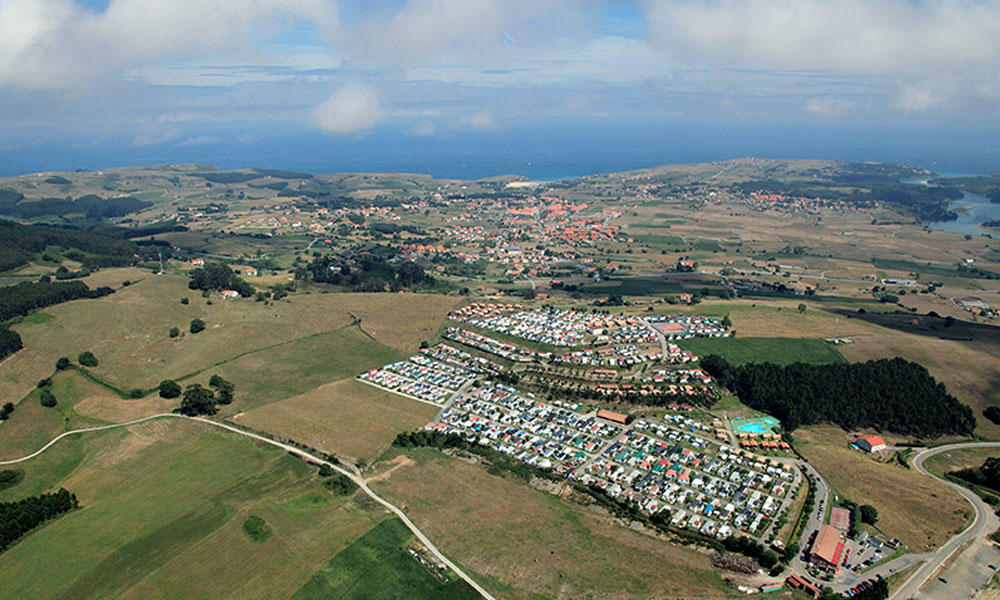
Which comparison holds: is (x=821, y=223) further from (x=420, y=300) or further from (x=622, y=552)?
(x=622, y=552)

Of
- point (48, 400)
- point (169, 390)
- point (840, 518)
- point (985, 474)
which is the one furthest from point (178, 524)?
point (985, 474)

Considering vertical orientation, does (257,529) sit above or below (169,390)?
below

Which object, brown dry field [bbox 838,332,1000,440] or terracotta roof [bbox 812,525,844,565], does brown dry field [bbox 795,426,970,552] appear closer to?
terracotta roof [bbox 812,525,844,565]

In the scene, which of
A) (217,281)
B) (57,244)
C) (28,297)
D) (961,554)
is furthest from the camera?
(57,244)

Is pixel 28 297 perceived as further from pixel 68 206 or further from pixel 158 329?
pixel 68 206

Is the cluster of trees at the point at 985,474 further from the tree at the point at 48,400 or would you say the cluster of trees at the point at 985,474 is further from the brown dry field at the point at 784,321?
the tree at the point at 48,400

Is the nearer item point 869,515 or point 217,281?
point 869,515
